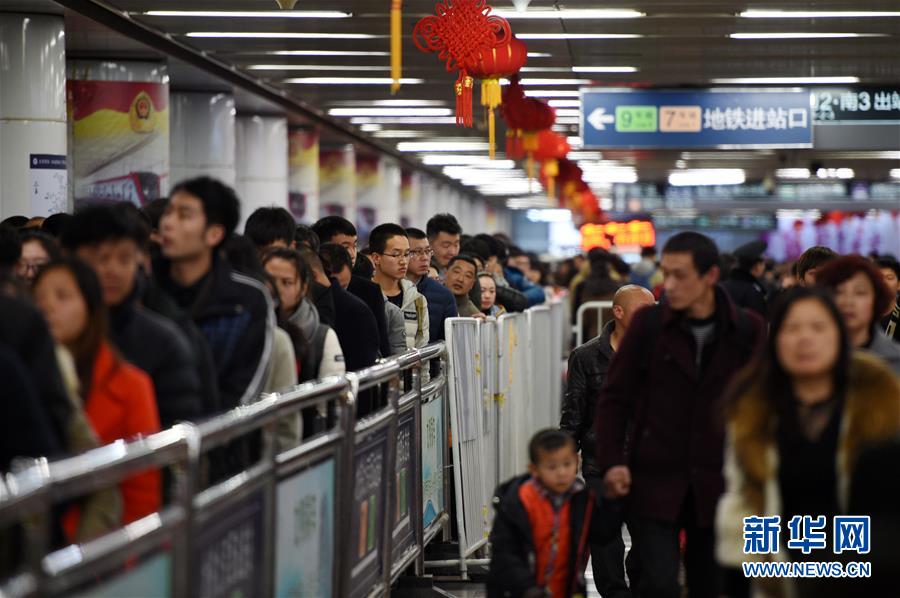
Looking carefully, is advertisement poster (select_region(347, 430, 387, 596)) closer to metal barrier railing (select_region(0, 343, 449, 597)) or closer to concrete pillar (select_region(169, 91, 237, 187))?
metal barrier railing (select_region(0, 343, 449, 597))

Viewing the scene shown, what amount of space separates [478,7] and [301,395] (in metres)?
5.13

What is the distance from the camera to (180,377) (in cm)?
387

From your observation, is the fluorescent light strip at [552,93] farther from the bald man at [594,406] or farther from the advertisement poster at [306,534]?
the advertisement poster at [306,534]

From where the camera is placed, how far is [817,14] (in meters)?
12.2

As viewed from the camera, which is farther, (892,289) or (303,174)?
(303,174)

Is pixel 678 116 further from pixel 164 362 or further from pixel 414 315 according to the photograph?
pixel 164 362

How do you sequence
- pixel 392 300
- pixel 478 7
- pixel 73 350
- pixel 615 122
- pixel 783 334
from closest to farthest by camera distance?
pixel 73 350 → pixel 783 334 → pixel 392 300 → pixel 478 7 → pixel 615 122

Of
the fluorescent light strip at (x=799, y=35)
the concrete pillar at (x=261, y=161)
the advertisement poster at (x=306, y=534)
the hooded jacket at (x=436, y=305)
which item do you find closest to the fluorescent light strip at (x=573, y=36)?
the fluorescent light strip at (x=799, y=35)

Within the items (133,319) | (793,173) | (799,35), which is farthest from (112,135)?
(793,173)

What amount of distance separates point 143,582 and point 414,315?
16.4 feet

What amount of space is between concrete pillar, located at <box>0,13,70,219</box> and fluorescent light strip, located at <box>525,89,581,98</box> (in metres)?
6.99

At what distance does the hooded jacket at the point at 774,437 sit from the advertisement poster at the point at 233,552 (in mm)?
1319

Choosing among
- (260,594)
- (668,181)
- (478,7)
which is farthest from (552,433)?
(668,181)

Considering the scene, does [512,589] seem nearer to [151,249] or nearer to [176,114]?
[151,249]
